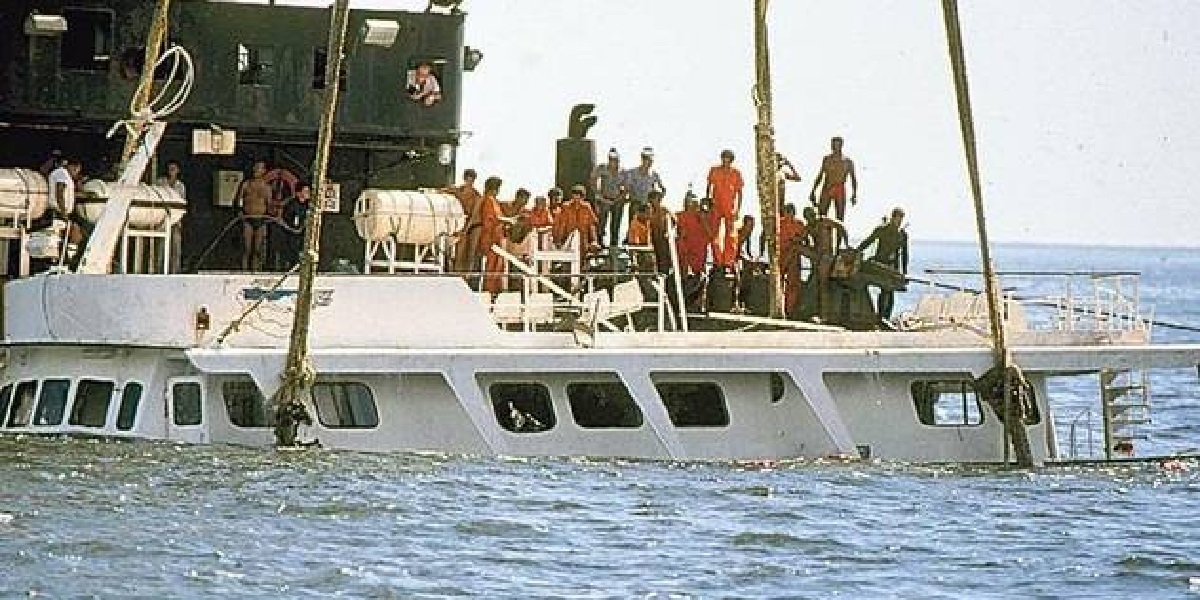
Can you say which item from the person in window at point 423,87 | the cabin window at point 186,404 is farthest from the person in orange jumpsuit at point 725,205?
the cabin window at point 186,404

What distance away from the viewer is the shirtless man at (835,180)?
3094 cm

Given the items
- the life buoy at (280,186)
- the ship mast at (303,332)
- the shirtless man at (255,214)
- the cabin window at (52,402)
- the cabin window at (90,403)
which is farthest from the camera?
the life buoy at (280,186)

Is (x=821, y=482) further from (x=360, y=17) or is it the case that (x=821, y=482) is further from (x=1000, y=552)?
(x=360, y=17)

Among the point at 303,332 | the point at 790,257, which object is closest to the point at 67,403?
the point at 303,332

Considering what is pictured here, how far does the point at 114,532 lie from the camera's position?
22.1 meters

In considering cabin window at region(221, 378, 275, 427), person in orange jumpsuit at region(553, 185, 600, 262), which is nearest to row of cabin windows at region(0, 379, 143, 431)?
cabin window at region(221, 378, 275, 427)

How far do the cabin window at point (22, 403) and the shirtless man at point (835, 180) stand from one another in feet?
27.0

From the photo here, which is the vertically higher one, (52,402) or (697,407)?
(697,407)

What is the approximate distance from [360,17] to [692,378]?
667cm

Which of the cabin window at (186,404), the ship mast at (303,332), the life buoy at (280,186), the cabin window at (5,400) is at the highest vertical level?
the life buoy at (280,186)

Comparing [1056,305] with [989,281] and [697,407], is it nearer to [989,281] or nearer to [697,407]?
[989,281]

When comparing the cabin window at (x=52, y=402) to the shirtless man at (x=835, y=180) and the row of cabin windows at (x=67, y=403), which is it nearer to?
the row of cabin windows at (x=67, y=403)

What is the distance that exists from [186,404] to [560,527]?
493cm

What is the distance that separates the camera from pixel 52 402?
2788cm
